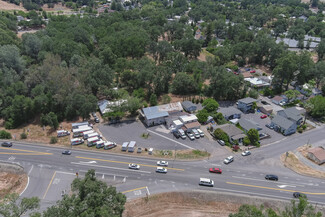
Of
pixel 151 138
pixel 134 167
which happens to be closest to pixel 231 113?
pixel 151 138

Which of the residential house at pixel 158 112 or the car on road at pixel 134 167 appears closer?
the car on road at pixel 134 167

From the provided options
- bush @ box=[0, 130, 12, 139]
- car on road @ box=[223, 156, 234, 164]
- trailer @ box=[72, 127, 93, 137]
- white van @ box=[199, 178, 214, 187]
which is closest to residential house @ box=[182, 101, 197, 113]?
car on road @ box=[223, 156, 234, 164]

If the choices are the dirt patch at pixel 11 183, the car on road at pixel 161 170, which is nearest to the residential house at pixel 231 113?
the car on road at pixel 161 170

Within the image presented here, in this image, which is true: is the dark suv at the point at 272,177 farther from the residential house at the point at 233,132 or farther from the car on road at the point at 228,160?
the residential house at the point at 233,132

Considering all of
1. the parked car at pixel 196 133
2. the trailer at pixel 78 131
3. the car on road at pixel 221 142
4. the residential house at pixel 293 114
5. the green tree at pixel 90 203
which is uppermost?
the green tree at pixel 90 203

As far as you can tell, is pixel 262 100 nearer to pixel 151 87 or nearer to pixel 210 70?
pixel 210 70

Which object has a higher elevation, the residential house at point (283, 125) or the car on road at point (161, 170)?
the residential house at point (283, 125)
